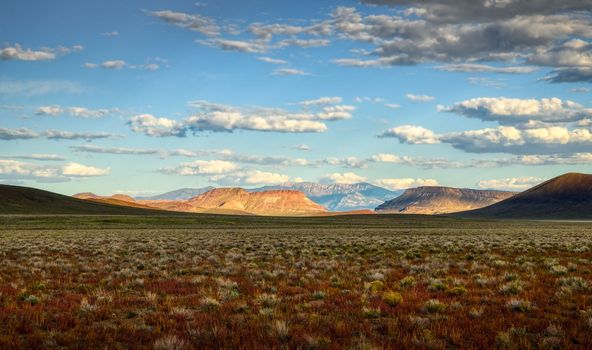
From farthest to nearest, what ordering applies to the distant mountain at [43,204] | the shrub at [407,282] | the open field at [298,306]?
the distant mountain at [43,204] < the shrub at [407,282] < the open field at [298,306]

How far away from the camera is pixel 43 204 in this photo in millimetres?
174125

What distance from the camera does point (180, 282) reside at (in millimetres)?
16281

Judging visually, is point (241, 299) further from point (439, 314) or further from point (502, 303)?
point (502, 303)

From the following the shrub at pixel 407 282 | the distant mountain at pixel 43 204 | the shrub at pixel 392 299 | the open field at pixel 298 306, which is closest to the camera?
the open field at pixel 298 306

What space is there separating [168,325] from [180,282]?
6.65m

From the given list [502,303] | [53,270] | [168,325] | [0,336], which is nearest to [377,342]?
[168,325]

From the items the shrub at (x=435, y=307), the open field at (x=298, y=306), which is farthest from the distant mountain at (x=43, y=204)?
the shrub at (x=435, y=307)

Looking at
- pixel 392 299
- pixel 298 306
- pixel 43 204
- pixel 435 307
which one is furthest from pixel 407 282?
pixel 43 204

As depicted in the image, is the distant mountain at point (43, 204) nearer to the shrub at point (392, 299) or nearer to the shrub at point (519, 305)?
the shrub at point (392, 299)

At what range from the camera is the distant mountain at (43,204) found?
521ft

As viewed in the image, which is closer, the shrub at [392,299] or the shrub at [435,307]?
the shrub at [435,307]

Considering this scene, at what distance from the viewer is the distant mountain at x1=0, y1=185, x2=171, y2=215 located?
159 meters

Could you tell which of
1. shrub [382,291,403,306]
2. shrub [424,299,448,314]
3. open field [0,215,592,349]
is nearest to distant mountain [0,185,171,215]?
open field [0,215,592,349]

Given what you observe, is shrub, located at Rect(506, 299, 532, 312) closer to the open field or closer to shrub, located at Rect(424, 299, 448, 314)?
the open field
